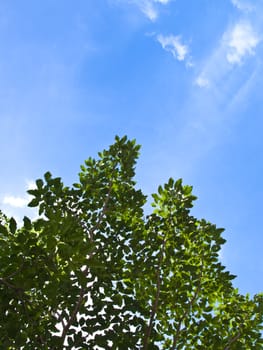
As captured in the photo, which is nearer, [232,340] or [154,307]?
[154,307]

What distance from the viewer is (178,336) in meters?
5.79

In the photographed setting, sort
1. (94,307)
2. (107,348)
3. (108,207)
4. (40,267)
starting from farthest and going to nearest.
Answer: (108,207)
(94,307)
(107,348)
(40,267)

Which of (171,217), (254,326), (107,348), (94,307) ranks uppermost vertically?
(171,217)

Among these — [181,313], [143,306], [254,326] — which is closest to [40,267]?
[143,306]

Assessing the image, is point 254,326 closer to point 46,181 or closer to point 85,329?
point 85,329

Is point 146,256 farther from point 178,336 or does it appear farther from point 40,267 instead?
point 40,267

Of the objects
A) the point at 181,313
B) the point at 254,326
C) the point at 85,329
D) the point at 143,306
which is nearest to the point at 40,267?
the point at 85,329

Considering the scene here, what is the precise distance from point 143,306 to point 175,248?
108cm

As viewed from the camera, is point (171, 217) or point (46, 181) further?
point (171, 217)

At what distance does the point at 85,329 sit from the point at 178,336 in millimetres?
1498

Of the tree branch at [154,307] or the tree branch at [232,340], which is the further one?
the tree branch at [232,340]

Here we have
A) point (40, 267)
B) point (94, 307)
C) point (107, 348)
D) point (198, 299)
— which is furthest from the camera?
point (198, 299)

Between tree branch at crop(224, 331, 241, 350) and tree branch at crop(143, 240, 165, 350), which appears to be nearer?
tree branch at crop(143, 240, 165, 350)

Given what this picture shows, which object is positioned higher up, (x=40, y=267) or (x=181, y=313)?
(x=181, y=313)
